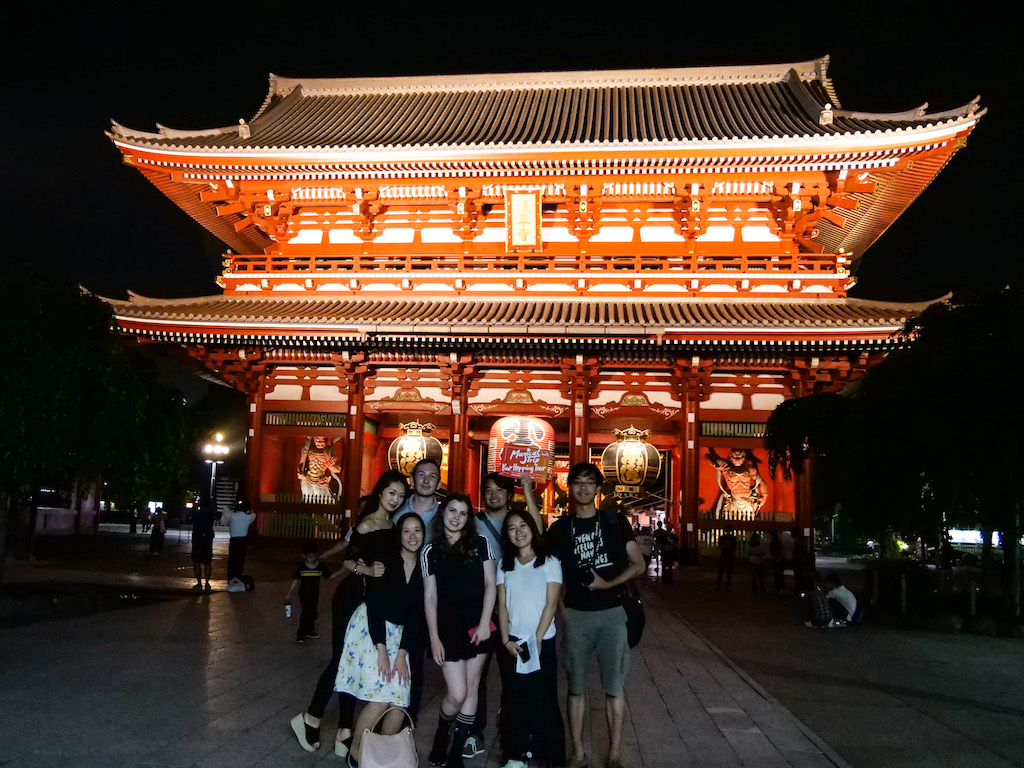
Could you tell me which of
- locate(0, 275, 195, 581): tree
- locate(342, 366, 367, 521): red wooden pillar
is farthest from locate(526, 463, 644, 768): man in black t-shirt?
locate(342, 366, 367, 521): red wooden pillar

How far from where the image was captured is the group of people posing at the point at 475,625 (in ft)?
17.2

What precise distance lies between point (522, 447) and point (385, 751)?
14.5m

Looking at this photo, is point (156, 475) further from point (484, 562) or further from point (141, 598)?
point (484, 562)

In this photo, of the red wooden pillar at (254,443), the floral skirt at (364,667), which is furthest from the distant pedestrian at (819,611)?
the red wooden pillar at (254,443)

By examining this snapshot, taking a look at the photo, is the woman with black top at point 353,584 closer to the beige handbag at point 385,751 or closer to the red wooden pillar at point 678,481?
the beige handbag at point 385,751

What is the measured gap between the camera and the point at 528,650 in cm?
545

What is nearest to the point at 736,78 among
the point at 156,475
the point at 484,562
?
the point at 156,475

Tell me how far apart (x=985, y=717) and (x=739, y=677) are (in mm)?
2229

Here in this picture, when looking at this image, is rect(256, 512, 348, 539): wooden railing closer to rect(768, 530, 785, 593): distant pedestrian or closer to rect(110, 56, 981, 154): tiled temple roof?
rect(110, 56, 981, 154): tiled temple roof

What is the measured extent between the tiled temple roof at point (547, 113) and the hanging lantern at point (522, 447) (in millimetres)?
6660

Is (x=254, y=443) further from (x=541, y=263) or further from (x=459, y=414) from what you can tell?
(x=541, y=263)

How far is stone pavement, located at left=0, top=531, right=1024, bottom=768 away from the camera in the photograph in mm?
5773

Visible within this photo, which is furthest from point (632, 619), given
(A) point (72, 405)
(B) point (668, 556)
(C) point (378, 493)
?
(B) point (668, 556)

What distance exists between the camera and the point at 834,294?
64.9 feet
